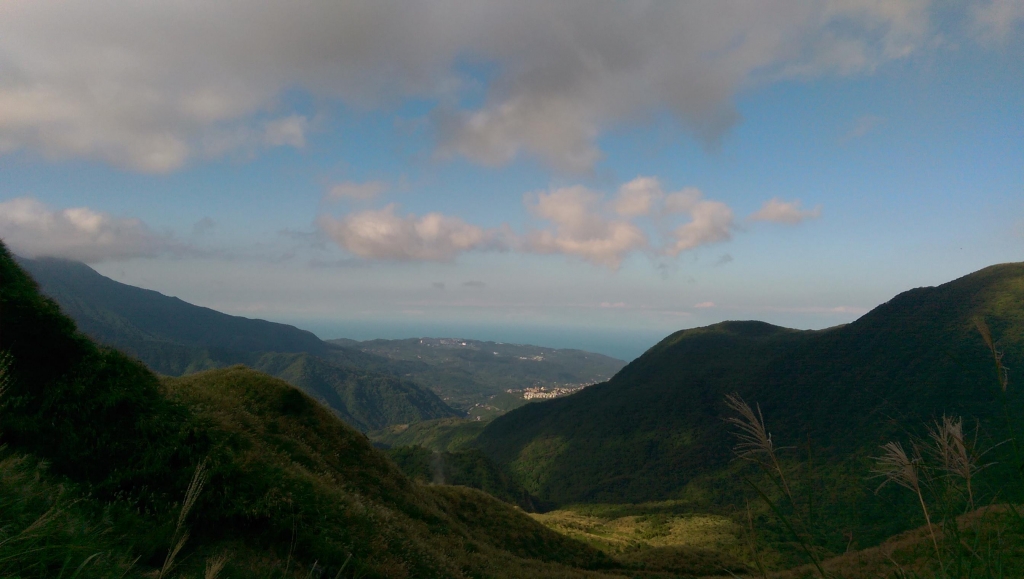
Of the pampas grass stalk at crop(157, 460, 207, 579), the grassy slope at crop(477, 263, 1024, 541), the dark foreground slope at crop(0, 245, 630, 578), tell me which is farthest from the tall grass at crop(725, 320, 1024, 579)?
the grassy slope at crop(477, 263, 1024, 541)

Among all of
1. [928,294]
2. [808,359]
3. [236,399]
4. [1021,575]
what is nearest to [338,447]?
[236,399]

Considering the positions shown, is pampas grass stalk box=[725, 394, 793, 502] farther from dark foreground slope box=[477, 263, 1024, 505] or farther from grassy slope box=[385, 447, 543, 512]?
dark foreground slope box=[477, 263, 1024, 505]

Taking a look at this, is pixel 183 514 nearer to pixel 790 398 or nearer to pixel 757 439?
pixel 757 439

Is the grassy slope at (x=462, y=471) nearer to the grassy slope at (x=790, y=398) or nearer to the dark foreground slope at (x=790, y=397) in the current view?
the grassy slope at (x=790, y=398)

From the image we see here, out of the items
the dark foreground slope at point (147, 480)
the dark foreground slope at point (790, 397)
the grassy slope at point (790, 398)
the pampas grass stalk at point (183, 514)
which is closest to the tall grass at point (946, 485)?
the pampas grass stalk at point (183, 514)

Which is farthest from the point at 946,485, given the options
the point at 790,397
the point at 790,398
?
the point at 790,397

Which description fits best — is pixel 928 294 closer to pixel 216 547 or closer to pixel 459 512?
pixel 459 512
